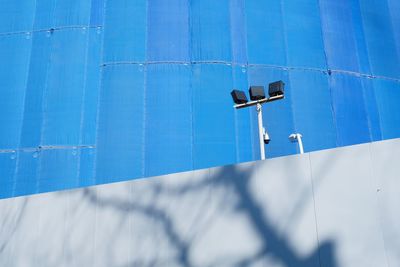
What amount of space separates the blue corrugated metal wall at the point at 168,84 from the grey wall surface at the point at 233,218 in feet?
11.6

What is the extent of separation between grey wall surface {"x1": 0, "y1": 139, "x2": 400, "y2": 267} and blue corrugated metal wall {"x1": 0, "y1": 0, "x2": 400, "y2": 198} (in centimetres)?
352

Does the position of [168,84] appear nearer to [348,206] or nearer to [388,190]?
[348,206]

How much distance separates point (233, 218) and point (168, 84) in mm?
5555

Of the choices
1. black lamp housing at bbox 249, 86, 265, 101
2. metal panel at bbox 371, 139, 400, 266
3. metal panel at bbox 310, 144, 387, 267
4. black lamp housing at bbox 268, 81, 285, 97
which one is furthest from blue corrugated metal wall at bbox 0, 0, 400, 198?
metal panel at bbox 371, 139, 400, 266

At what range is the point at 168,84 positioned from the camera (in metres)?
10.1

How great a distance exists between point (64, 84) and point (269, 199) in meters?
6.70

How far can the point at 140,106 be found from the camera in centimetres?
1001

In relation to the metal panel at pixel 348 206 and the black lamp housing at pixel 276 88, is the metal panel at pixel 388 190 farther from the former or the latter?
the black lamp housing at pixel 276 88

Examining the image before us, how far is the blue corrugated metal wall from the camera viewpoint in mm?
9758

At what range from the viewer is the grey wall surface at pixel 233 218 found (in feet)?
Answer: 14.1

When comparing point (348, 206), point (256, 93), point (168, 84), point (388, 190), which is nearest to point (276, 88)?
point (256, 93)

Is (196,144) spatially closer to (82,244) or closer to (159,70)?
(159,70)

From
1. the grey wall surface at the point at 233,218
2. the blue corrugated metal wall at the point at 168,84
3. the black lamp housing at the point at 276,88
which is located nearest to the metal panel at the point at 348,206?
the grey wall surface at the point at 233,218

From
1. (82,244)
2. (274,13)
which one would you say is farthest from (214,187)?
(274,13)
